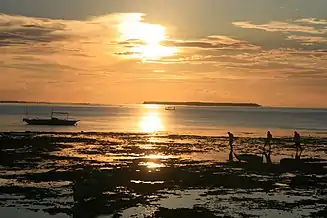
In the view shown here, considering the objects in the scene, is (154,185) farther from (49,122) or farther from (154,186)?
(49,122)

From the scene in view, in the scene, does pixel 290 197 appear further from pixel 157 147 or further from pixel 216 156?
pixel 157 147

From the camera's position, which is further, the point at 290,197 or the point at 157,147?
the point at 157,147

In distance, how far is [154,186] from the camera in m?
28.4

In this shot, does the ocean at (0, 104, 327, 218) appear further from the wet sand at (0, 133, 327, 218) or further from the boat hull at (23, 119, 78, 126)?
the boat hull at (23, 119, 78, 126)

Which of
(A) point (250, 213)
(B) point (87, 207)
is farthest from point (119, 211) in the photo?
(A) point (250, 213)

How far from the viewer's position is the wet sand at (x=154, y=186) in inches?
891

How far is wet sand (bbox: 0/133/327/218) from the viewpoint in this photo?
74.3 ft

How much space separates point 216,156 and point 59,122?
62.0 meters

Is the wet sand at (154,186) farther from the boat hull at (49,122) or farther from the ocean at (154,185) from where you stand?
the boat hull at (49,122)

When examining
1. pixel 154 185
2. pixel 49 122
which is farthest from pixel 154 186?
pixel 49 122

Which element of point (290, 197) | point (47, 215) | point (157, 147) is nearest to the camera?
point (47, 215)

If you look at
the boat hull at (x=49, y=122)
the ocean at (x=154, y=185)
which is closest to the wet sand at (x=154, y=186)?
the ocean at (x=154, y=185)

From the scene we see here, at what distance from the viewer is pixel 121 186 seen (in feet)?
91.8

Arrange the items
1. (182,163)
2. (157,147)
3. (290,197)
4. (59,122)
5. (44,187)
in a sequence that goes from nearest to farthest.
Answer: (290,197)
(44,187)
(182,163)
(157,147)
(59,122)
